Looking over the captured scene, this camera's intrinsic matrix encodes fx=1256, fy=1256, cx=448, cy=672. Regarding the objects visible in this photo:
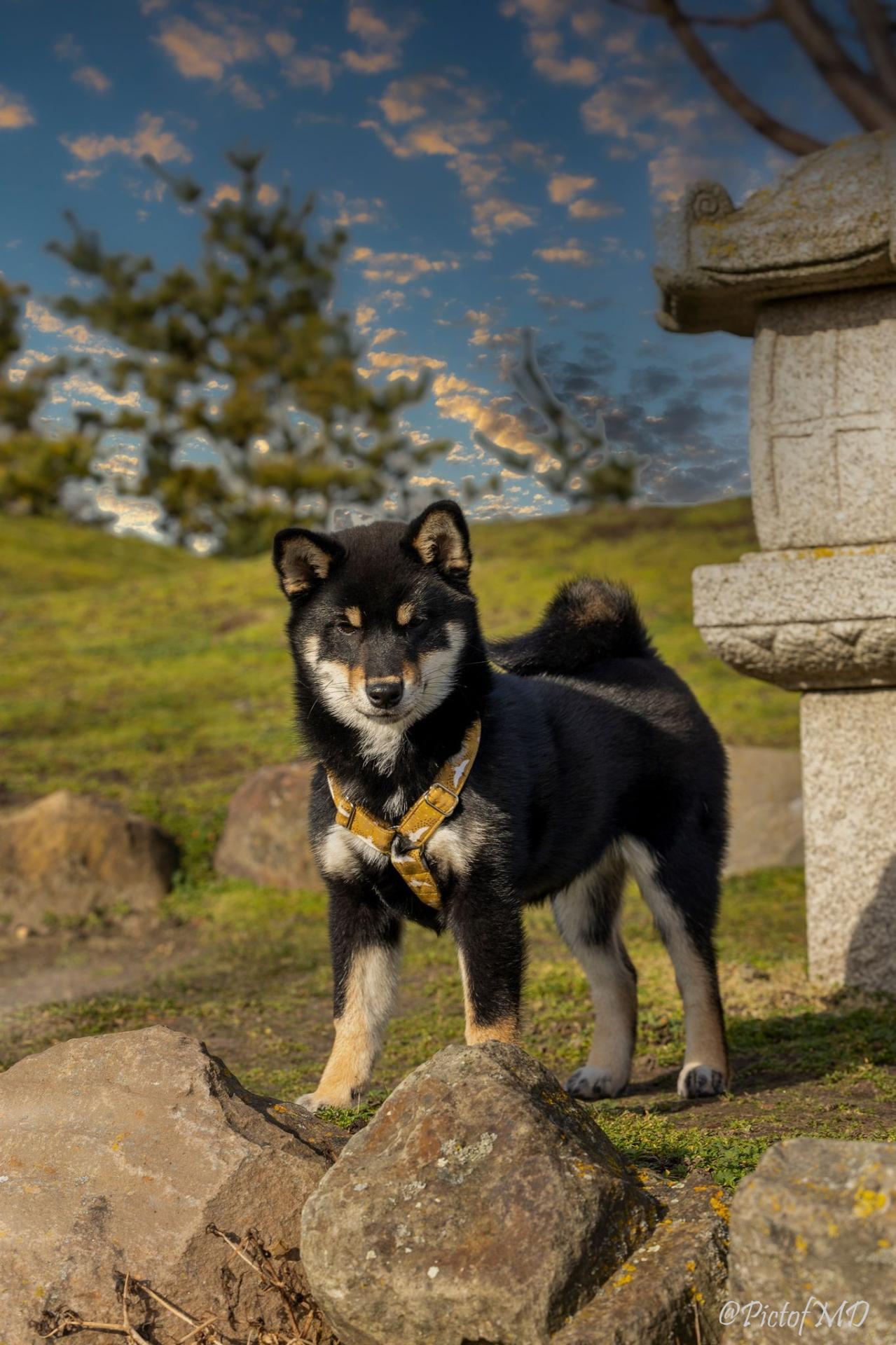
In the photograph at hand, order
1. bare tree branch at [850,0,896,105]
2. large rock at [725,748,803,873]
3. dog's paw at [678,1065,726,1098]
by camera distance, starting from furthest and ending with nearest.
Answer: large rock at [725,748,803,873]
bare tree branch at [850,0,896,105]
dog's paw at [678,1065,726,1098]

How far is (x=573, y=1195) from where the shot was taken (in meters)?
2.70

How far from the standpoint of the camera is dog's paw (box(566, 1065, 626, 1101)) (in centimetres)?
507

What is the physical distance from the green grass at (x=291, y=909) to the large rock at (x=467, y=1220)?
79cm

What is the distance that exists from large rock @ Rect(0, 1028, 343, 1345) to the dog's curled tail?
94.4 inches

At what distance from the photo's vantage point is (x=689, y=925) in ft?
17.0

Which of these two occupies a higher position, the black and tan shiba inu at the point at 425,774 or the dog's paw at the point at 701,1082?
the black and tan shiba inu at the point at 425,774

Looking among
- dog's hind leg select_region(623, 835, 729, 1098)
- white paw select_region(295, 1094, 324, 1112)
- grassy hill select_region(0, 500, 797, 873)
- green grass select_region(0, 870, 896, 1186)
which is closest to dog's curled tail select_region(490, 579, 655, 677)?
dog's hind leg select_region(623, 835, 729, 1098)

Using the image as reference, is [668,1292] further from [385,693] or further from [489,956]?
[385,693]

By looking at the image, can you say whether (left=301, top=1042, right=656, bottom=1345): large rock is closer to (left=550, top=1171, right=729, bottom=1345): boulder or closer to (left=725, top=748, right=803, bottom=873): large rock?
(left=550, top=1171, right=729, bottom=1345): boulder

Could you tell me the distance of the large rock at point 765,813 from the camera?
997 cm

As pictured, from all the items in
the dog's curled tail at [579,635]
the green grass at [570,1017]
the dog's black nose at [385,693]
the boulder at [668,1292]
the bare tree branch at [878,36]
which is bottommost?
the green grass at [570,1017]

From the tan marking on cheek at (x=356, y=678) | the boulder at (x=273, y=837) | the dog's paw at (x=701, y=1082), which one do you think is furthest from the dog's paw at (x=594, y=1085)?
the boulder at (x=273, y=837)

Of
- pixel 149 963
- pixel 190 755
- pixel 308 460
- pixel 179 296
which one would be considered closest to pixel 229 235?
pixel 179 296

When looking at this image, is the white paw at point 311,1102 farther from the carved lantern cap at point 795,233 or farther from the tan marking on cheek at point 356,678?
the carved lantern cap at point 795,233
